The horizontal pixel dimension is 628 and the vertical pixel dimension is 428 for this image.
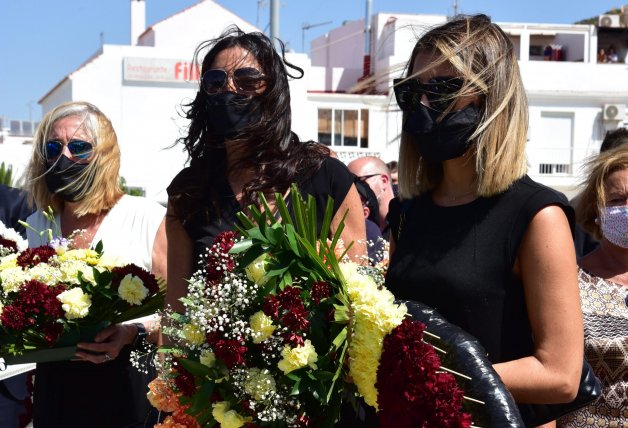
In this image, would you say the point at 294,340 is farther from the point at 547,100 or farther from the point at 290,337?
the point at 547,100

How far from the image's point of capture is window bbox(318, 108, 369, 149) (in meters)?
32.6

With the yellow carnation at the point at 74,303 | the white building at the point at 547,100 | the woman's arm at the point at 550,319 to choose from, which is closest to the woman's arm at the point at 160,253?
the yellow carnation at the point at 74,303

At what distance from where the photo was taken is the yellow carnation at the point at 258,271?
2.24m

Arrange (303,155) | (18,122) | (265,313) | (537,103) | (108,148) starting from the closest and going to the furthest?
(265,313)
(303,155)
(108,148)
(537,103)
(18,122)

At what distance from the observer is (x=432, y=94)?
2.42 m

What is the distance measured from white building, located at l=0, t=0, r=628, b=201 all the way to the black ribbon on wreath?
2173cm

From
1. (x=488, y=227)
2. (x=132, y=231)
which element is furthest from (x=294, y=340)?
(x=132, y=231)

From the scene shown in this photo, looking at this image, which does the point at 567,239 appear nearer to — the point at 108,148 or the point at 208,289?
the point at 208,289

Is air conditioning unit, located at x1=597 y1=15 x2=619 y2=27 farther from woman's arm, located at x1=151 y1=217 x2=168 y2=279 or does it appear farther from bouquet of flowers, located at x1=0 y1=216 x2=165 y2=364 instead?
bouquet of flowers, located at x1=0 y1=216 x2=165 y2=364

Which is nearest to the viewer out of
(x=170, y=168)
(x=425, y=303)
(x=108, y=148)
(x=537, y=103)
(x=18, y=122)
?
(x=425, y=303)

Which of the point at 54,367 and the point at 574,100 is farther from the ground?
the point at 574,100

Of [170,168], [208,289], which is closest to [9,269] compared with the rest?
[208,289]

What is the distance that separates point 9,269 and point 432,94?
2088 millimetres

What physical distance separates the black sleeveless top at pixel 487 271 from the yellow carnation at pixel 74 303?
1.54 m
